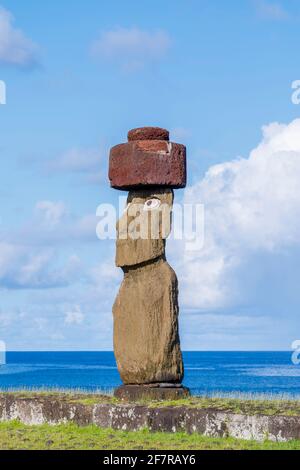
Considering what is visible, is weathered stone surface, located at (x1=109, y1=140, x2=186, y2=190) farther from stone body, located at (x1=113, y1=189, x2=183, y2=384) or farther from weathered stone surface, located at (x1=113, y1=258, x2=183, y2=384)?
weathered stone surface, located at (x1=113, y1=258, x2=183, y2=384)

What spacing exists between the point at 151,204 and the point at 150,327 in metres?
2.34

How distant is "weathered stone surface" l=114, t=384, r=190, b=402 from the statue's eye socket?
3351mm

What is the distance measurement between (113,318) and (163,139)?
3.62 metres

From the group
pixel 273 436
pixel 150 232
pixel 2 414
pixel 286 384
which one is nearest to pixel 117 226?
pixel 150 232

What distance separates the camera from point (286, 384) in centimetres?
7462

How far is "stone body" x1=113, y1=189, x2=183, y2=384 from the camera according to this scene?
58.6ft

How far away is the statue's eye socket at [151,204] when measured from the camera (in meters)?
18.1

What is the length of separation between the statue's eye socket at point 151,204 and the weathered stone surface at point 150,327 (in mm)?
1003

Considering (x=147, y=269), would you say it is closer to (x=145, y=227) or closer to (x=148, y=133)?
(x=145, y=227)

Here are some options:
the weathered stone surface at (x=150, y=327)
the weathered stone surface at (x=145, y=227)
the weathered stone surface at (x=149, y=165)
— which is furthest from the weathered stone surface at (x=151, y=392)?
the weathered stone surface at (x=149, y=165)

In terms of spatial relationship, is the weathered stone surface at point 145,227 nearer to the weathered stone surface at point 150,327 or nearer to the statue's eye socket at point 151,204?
the statue's eye socket at point 151,204

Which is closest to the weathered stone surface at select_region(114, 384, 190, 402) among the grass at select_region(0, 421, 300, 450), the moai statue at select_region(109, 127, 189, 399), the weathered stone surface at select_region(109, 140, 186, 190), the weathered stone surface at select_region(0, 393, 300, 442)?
the moai statue at select_region(109, 127, 189, 399)

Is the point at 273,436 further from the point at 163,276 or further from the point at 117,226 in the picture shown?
the point at 117,226
